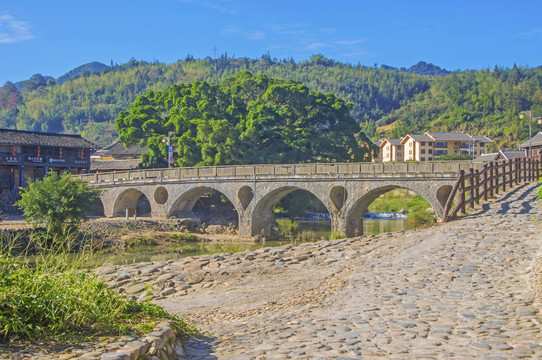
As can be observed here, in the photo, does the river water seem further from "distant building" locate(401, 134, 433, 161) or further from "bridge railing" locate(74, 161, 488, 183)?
"distant building" locate(401, 134, 433, 161)

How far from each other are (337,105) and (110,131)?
428ft

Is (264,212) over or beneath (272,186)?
beneath

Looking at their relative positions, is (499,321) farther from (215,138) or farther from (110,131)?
(110,131)

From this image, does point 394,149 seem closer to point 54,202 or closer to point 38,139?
point 38,139

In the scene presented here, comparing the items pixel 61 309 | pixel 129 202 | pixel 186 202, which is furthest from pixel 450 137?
pixel 61 309

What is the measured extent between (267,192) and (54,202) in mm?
13733

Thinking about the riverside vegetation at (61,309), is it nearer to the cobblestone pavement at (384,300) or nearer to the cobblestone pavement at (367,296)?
the cobblestone pavement at (367,296)

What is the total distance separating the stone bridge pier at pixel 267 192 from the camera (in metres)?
31.3

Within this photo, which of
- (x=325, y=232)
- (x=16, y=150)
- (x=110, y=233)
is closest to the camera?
(x=110, y=233)

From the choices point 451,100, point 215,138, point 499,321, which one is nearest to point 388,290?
point 499,321

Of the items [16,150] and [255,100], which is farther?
[255,100]

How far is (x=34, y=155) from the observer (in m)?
51.8

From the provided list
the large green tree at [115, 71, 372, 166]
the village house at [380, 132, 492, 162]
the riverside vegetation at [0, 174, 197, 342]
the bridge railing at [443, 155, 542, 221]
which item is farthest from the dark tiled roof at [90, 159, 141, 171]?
the riverside vegetation at [0, 174, 197, 342]

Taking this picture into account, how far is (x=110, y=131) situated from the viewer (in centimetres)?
16925
